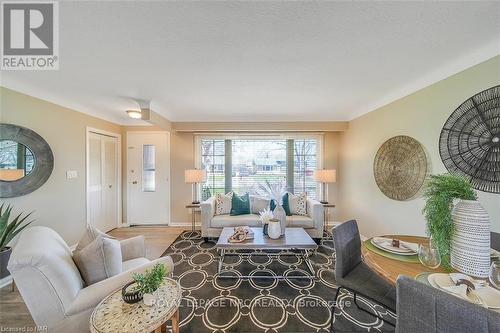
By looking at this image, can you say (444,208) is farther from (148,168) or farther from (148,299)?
(148,168)

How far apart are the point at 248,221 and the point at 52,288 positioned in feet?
8.35

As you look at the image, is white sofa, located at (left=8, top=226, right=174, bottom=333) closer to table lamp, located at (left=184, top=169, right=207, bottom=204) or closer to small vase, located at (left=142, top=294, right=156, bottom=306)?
small vase, located at (left=142, top=294, right=156, bottom=306)

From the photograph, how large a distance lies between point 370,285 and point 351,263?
20cm

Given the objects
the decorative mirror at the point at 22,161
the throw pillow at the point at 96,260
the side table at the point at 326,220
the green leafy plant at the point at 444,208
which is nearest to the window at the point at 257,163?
the side table at the point at 326,220

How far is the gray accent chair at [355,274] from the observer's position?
4.43 ft

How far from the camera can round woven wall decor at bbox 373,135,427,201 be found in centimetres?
233

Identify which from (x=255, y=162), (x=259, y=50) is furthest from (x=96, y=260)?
(x=255, y=162)

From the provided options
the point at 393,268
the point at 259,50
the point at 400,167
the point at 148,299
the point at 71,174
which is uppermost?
the point at 259,50

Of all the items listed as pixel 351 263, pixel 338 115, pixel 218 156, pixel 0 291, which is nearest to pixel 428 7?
pixel 351 263

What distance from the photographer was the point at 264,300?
2012 mm

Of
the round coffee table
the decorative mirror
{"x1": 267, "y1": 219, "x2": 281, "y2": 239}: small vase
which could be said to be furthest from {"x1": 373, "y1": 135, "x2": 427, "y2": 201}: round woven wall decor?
the decorative mirror

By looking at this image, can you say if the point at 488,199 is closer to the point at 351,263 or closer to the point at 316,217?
the point at 351,263

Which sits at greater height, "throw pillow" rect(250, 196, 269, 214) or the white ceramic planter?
the white ceramic planter
